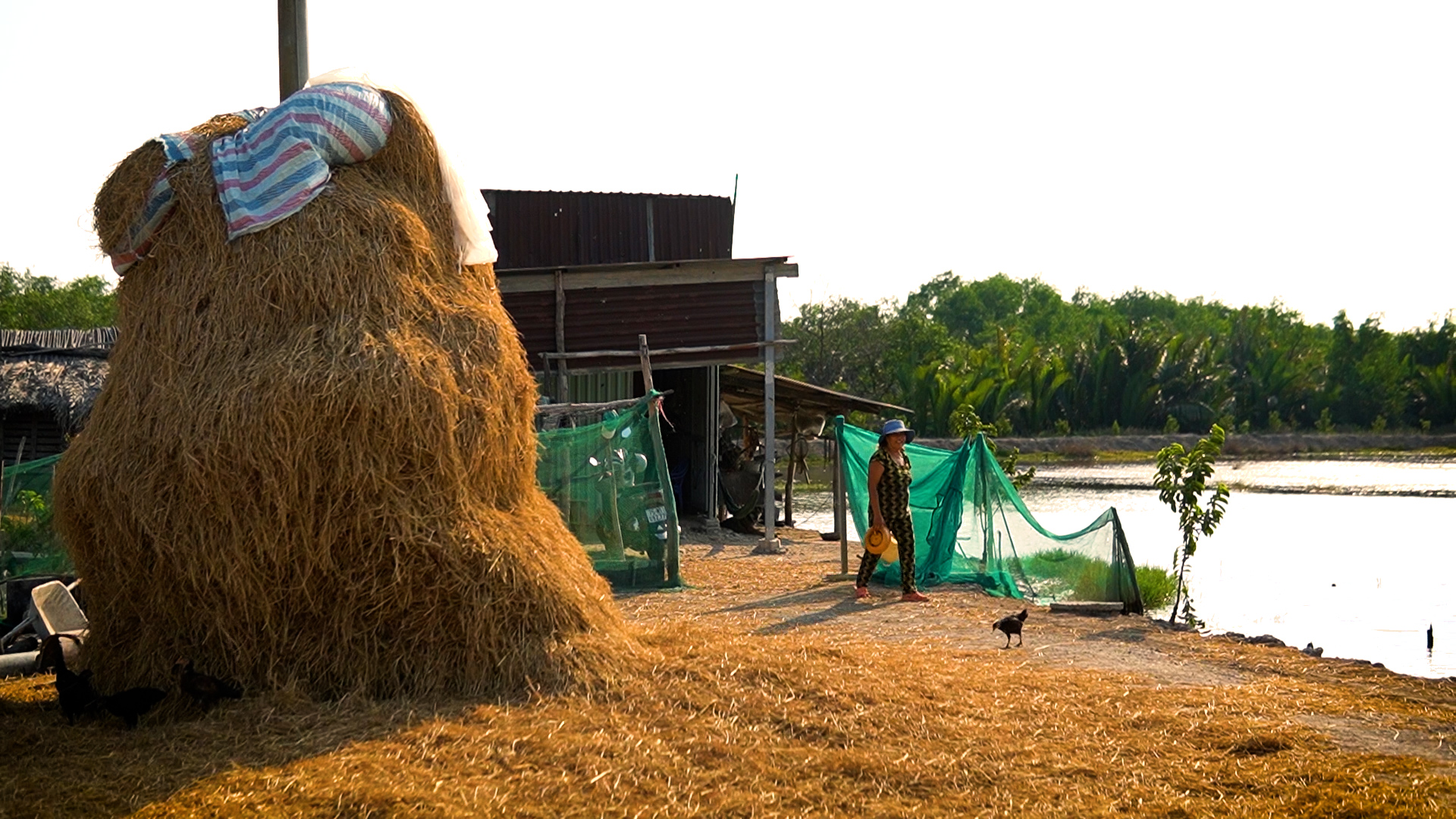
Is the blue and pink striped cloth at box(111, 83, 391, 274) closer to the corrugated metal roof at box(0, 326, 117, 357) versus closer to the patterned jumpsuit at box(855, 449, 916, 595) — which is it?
the patterned jumpsuit at box(855, 449, 916, 595)

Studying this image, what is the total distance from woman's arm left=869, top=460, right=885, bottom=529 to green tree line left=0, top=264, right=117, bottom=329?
40.7m

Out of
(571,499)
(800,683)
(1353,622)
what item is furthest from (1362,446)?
(800,683)

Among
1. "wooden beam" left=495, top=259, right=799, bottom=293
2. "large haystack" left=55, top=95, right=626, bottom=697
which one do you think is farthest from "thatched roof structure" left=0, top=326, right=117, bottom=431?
"large haystack" left=55, top=95, right=626, bottom=697

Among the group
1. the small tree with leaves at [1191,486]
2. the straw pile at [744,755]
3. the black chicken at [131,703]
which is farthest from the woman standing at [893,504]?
A: the black chicken at [131,703]

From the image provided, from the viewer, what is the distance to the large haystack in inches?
251

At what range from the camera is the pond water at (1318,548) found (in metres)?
14.9

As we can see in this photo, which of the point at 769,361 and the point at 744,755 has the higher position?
the point at 769,361

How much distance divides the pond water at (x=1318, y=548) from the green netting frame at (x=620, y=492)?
647 centimetres

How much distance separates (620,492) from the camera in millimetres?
11711

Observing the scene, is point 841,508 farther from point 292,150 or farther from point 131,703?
point 131,703

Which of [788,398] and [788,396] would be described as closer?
[788,396]

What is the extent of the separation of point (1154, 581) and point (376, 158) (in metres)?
12.0

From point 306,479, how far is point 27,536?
15.5 feet

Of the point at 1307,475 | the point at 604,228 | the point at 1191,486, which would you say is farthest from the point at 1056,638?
the point at 1307,475
